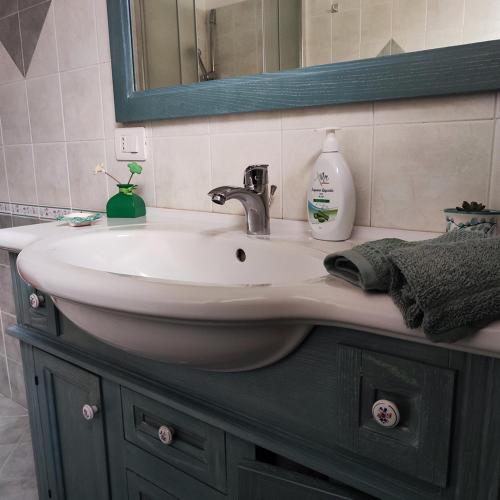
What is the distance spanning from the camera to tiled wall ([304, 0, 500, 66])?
→ 2.45ft

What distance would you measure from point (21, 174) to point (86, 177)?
15.5 inches

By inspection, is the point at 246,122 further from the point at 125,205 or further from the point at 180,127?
the point at 125,205

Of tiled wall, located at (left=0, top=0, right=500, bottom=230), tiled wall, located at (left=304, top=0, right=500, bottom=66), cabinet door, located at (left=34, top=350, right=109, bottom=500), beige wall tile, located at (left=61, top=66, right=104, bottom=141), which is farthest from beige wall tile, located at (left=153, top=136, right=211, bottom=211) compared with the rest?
cabinet door, located at (left=34, top=350, right=109, bottom=500)

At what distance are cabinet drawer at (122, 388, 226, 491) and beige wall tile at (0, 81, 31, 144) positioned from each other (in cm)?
116

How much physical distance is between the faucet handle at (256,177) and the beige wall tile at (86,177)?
0.62 metres

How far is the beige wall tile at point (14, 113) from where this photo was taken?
1.61m

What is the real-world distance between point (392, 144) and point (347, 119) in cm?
10

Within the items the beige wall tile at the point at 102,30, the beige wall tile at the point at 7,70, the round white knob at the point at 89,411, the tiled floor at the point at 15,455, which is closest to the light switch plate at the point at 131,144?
the beige wall tile at the point at 102,30

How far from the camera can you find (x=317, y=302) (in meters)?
0.52

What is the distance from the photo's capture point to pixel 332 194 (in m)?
0.86

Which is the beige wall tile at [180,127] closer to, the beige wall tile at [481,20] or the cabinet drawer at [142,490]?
the beige wall tile at [481,20]

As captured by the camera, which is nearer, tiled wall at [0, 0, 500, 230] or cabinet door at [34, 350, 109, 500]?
tiled wall at [0, 0, 500, 230]

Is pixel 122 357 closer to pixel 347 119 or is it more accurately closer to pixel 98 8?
pixel 347 119

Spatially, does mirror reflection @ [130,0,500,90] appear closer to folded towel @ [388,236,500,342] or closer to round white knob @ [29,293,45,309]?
folded towel @ [388,236,500,342]
